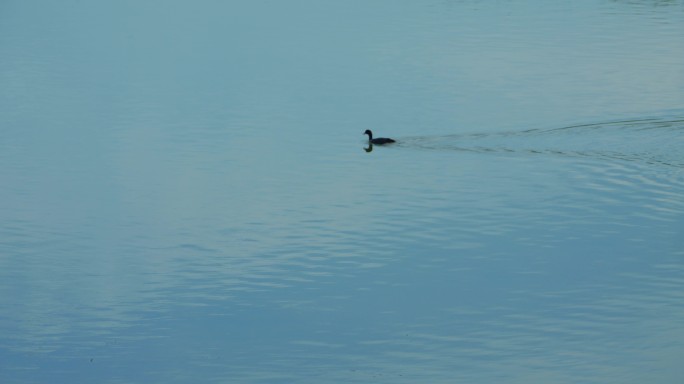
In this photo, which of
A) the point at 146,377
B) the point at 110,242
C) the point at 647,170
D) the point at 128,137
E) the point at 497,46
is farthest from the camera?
the point at 497,46

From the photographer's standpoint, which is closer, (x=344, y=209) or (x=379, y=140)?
(x=344, y=209)

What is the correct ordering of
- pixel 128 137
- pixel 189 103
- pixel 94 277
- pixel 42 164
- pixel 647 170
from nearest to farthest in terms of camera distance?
pixel 94 277 → pixel 647 170 → pixel 42 164 → pixel 128 137 → pixel 189 103

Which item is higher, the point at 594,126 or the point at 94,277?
the point at 594,126

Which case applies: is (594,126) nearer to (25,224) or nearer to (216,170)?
(216,170)

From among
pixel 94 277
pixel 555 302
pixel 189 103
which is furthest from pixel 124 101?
pixel 555 302

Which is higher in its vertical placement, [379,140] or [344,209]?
[379,140]

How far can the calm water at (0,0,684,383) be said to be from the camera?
53.3 feet

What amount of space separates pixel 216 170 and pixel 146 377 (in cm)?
974

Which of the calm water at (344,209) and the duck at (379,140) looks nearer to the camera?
the calm water at (344,209)

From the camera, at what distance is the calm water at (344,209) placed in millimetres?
16250

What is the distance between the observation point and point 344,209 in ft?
72.5

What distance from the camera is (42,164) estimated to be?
25719 millimetres

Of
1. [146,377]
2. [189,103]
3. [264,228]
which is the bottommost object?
[146,377]

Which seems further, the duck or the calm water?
the duck
